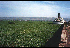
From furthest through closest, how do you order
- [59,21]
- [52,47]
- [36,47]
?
1. [59,21]
2. [36,47]
3. [52,47]

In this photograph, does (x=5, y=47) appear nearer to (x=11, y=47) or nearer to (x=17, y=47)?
(x=11, y=47)

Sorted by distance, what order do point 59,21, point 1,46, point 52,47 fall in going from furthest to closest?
point 59,21, point 1,46, point 52,47

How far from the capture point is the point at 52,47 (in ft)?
10.1

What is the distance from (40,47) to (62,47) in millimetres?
930

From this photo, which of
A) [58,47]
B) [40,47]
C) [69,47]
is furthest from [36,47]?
[69,47]

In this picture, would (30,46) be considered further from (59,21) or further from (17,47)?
(59,21)

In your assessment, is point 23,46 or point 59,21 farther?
point 59,21

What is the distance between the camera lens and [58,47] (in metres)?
3.19

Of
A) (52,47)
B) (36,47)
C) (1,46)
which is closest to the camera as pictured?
(52,47)

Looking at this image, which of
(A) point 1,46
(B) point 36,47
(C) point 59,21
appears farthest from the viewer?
(C) point 59,21

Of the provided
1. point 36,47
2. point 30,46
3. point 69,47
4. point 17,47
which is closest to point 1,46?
point 17,47

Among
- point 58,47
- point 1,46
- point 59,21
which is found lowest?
point 59,21

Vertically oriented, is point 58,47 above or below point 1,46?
above

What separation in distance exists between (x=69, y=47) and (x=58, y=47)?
1.42ft
